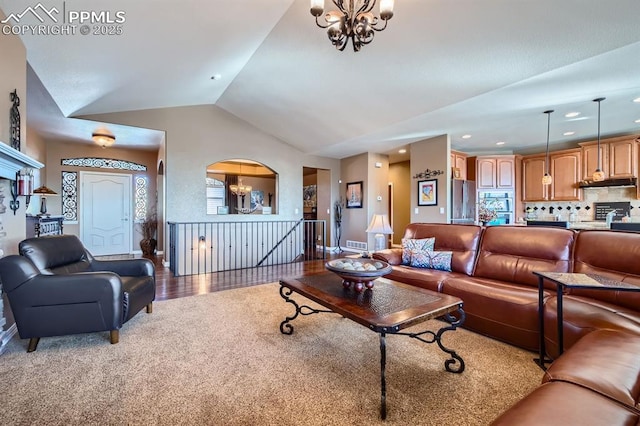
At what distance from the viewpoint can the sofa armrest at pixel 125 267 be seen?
292 centimetres

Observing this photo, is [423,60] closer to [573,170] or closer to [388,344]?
[388,344]

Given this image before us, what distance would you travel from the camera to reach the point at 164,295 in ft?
11.9

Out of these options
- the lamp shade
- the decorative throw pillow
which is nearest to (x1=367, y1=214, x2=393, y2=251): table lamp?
the lamp shade

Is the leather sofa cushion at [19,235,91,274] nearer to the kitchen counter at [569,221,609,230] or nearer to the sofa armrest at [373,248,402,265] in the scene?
the sofa armrest at [373,248,402,265]

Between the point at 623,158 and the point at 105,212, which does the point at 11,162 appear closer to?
the point at 105,212

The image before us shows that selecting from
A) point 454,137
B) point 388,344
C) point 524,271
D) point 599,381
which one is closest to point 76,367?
point 388,344

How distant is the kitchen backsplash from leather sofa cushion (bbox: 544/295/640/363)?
15.5ft

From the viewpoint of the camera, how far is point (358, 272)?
80.4 inches

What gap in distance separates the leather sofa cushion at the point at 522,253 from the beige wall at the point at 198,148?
4.93 m

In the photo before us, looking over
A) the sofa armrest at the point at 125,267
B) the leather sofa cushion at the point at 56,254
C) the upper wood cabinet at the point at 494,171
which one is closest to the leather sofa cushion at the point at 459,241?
the sofa armrest at the point at 125,267

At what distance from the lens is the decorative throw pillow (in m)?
3.41

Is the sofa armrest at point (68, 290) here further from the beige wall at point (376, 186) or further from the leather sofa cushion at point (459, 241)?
the beige wall at point (376, 186)

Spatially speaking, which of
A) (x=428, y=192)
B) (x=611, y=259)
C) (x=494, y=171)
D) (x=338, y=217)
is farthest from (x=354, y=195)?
(x=611, y=259)

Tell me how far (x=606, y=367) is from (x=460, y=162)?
557 cm
